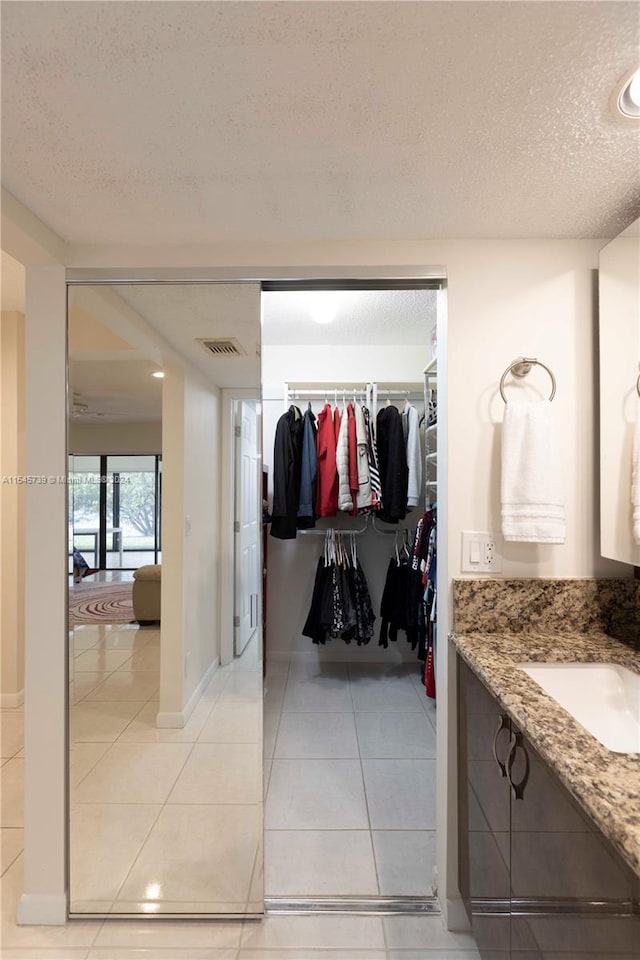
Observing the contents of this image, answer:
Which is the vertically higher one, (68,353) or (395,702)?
(68,353)

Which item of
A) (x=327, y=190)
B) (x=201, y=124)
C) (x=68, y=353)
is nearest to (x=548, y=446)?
(x=327, y=190)

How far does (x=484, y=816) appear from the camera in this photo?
4.22 feet

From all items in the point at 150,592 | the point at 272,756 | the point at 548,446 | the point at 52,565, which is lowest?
the point at 272,756

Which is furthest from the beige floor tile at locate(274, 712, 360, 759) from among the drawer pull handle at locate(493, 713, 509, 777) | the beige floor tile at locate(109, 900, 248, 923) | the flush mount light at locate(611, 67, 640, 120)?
the flush mount light at locate(611, 67, 640, 120)

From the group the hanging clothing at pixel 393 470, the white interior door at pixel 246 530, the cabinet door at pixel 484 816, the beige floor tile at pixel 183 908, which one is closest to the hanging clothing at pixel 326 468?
the hanging clothing at pixel 393 470

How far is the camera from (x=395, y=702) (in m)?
2.92

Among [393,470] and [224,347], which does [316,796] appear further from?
[224,347]

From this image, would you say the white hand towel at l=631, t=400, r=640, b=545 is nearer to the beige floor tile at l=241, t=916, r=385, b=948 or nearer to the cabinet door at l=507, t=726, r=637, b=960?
the cabinet door at l=507, t=726, r=637, b=960

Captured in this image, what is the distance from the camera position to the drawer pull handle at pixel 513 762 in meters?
1.04

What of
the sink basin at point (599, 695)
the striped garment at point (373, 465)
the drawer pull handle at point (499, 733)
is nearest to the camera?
the drawer pull handle at point (499, 733)

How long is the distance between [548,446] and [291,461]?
67.8 inches

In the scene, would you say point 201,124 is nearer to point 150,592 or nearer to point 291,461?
point 150,592

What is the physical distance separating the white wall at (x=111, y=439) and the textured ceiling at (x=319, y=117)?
612 millimetres

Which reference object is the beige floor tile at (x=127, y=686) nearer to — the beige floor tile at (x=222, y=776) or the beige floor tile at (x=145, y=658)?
the beige floor tile at (x=145, y=658)
